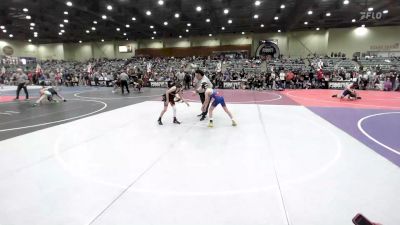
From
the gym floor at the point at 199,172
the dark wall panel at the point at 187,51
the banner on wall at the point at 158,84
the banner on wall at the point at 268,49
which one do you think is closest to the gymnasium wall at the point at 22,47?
the dark wall panel at the point at 187,51

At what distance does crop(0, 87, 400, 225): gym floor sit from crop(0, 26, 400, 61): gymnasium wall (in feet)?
94.6

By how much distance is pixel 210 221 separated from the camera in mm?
2748

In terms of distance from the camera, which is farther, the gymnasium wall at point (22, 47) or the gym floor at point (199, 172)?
the gymnasium wall at point (22, 47)

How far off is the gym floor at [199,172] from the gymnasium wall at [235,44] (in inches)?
1136

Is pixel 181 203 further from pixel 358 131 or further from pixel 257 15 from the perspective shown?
pixel 257 15

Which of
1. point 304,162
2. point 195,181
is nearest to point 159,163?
point 195,181

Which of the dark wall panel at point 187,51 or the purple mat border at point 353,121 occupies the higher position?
the dark wall panel at point 187,51

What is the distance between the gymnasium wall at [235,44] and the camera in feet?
100

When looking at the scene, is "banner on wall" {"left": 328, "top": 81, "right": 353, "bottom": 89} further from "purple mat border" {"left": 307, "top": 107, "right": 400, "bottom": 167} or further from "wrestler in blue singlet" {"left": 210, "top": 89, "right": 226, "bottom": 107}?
Answer: "wrestler in blue singlet" {"left": 210, "top": 89, "right": 226, "bottom": 107}

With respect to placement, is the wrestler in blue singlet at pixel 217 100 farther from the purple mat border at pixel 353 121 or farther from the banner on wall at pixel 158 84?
the banner on wall at pixel 158 84

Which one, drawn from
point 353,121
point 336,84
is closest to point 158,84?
point 336,84

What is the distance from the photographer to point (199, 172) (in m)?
4.01

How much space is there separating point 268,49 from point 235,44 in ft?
15.3

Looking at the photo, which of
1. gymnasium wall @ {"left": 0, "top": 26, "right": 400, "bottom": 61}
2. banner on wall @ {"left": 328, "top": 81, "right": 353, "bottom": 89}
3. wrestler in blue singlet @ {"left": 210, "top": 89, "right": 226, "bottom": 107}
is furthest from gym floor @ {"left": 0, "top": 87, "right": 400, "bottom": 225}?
gymnasium wall @ {"left": 0, "top": 26, "right": 400, "bottom": 61}
